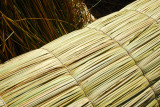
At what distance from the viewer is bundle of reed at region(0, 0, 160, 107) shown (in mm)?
735

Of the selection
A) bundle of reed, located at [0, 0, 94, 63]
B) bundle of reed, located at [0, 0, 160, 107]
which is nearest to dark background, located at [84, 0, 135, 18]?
bundle of reed, located at [0, 0, 94, 63]

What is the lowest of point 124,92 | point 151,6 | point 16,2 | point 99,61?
point 124,92

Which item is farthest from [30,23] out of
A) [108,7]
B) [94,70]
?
[108,7]

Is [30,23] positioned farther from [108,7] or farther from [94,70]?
[108,7]

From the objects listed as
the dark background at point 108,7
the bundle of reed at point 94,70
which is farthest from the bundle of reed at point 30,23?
the dark background at point 108,7

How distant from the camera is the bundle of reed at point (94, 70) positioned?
2.41 feet

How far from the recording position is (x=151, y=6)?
3.52 feet

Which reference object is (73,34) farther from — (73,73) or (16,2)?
(16,2)

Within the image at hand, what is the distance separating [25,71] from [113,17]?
0.50 meters

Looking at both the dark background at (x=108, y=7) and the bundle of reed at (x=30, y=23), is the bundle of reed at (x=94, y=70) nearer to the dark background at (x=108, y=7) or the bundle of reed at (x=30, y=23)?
the bundle of reed at (x=30, y=23)

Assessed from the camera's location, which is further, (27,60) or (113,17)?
(113,17)

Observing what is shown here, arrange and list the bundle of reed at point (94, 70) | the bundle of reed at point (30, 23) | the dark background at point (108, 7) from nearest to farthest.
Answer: the bundle of reed at point (94, 70) < the bundle of reed at point (30, 23) < the dark background at point (108, 7)

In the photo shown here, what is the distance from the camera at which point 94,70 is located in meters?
0.80

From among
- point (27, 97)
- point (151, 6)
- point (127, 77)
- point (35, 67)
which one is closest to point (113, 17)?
point (151, 6)
